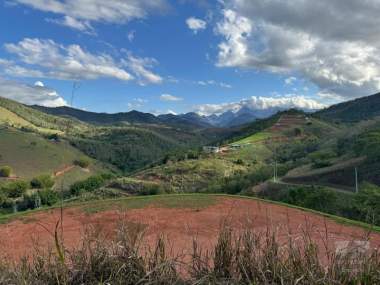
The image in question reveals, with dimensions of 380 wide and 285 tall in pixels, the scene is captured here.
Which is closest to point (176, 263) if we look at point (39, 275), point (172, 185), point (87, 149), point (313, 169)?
point (39, 275)

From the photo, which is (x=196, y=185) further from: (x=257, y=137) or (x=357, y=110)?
(x=357, y=110)

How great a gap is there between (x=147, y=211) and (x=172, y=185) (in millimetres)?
46548

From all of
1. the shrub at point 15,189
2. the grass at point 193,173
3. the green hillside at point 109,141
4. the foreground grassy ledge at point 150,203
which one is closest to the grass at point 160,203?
the foreground grassy ledge at point 150,203

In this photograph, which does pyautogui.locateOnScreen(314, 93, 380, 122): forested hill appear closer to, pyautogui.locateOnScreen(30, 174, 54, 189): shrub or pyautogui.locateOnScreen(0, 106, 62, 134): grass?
pyautogui.locateOnScreen(30, 174, 54, 189): shrub

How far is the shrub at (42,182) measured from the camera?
79.8 metres

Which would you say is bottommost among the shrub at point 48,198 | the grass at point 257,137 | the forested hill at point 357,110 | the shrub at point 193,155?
the shrub at point 48,198

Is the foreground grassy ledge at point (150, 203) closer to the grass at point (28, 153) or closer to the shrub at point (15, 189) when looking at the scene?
the shrub at point (15, 189)

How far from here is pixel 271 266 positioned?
284 cm

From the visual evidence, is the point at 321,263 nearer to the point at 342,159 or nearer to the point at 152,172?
the point at 342,159

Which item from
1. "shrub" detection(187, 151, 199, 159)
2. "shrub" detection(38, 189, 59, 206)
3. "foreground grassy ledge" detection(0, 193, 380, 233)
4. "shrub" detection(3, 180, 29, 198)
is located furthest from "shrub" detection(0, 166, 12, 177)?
"foreground grassy ledge" detection(0, 193, 380, 233)

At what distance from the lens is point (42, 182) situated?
263 feet

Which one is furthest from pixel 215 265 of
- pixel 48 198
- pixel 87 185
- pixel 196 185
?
pixel 87 185

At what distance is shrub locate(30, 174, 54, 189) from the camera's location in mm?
79750

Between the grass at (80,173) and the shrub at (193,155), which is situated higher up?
the shrub at (193,155)
